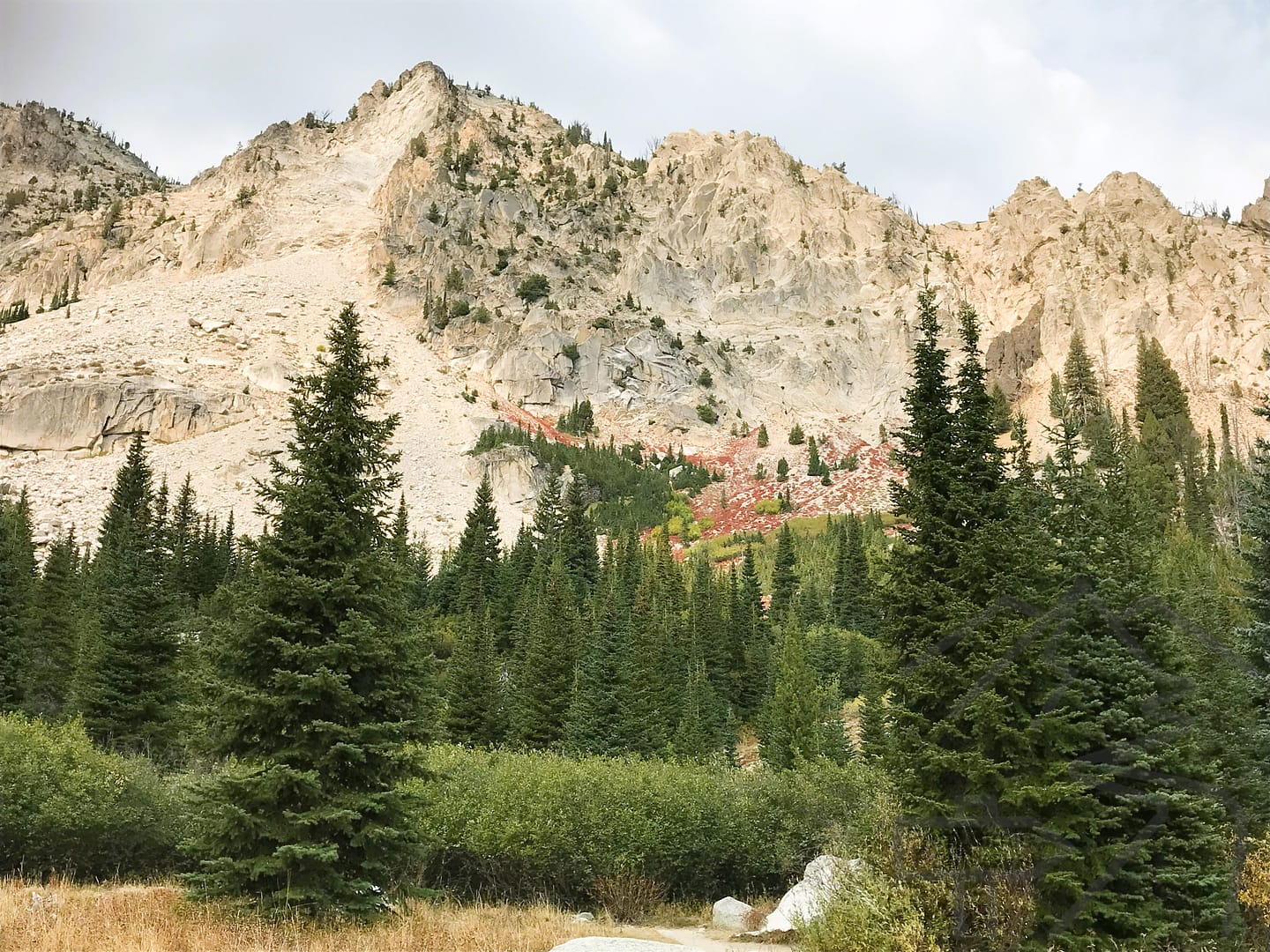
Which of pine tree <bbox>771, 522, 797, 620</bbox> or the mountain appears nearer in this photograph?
pine tree <bbox>771, 522, 797, 620</bbox>

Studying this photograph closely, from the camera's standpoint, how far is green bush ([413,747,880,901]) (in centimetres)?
2823

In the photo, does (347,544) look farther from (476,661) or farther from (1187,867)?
(476,661)

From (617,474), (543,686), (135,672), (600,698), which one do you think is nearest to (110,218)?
(617,474)

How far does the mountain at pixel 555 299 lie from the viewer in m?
108

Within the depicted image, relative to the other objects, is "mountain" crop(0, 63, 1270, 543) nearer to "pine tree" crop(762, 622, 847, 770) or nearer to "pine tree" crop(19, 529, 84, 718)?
"pine tree" crop(19, 529, 84, 718)

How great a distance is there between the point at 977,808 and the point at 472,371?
125 metres

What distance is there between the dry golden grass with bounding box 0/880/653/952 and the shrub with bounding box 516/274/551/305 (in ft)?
456

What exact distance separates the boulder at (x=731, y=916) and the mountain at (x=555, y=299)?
75.2 meters

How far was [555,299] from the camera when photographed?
154m

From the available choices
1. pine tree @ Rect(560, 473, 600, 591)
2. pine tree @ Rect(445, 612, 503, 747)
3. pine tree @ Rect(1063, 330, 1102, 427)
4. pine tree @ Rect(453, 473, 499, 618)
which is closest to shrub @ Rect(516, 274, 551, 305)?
pine tree @ Rect(453, 473, 499, 618)

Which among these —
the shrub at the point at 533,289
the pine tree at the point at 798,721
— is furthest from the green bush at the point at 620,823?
the shrub at the point at 533,289

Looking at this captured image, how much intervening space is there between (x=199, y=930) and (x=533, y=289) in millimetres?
143739

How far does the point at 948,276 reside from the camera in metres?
176

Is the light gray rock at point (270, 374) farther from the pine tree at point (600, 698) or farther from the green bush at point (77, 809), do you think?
the green bush at point (77, 809)
